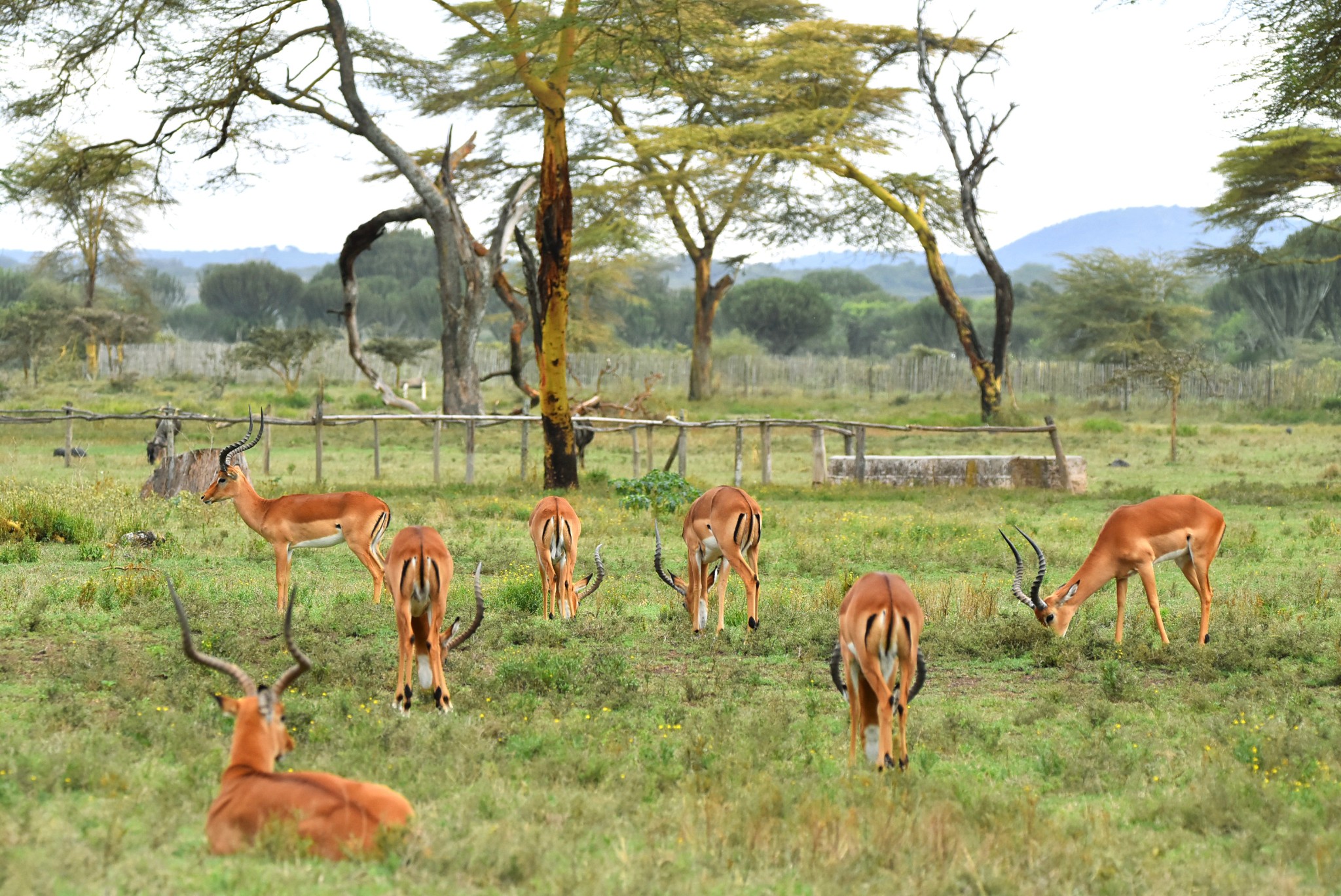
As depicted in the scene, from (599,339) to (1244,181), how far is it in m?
24.0

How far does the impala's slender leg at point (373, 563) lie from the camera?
902 cm

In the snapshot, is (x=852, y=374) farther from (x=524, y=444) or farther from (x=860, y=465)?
(x=524, y=444)

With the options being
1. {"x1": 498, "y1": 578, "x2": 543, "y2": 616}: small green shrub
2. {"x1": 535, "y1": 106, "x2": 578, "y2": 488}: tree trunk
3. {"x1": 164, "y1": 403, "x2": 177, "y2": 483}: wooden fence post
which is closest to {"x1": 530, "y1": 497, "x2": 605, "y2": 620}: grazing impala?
{"x1": 498, "y1": 578, "x2": 543, "y2": 616}: small green shrub

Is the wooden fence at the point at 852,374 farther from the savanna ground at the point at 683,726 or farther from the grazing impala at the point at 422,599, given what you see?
the grazing impala at the point at 422,599

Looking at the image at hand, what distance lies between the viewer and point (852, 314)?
95938 millimetres

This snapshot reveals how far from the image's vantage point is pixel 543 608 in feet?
29.2

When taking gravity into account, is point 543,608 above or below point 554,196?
below

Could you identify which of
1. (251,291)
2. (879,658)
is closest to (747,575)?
(879,658)

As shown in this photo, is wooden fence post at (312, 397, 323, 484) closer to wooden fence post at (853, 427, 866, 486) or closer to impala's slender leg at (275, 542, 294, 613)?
wooden fence post at (853, 427, 866, 486)

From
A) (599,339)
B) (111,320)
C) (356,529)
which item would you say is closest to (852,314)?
(599,339)

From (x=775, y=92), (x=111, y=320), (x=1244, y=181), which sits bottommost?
(x=111, y=320)

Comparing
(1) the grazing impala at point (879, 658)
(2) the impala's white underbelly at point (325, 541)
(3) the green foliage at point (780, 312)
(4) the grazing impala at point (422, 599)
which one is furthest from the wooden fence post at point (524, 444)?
(3) the green foliage at point (780, 312)

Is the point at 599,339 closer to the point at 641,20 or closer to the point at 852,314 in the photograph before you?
the point at 641,20

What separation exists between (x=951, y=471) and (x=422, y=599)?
13186 mm
